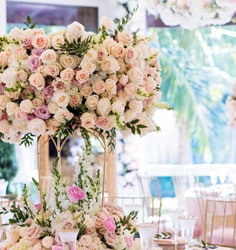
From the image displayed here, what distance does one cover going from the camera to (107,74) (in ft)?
9.23

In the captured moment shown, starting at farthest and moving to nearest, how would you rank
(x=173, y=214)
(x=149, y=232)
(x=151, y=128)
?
1. (x=173, y=214)
2. (x=149, y=232)
3. (x=151, y=128)

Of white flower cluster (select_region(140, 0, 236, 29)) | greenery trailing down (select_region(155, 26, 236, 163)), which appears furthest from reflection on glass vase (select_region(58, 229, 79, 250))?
greenery trailing down (select_region(155, 26, 236, 163))

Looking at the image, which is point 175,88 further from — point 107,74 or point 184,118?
point 107,74

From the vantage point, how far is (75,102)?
9.09 ft

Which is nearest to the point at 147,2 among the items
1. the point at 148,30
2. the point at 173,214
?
the point at 148,30

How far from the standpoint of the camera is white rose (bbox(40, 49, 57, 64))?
8.95 ft

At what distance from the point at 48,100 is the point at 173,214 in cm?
135

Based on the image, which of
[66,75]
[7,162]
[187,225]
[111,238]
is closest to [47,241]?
[111,238]

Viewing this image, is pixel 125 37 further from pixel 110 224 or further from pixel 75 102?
pixel 110 224

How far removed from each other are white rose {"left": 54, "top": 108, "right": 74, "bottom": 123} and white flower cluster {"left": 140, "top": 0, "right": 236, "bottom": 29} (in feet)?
13.5

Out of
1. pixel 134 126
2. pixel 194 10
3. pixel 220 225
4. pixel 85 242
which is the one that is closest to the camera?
pixel 85 242

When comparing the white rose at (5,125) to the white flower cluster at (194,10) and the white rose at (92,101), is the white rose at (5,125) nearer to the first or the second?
the white rose at (92,101)

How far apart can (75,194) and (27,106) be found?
Answer: 0.45 metres

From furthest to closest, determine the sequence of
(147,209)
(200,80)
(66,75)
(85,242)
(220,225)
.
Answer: (200,80)
(147,209)
(220,225)
(85,242)
(66,75)
